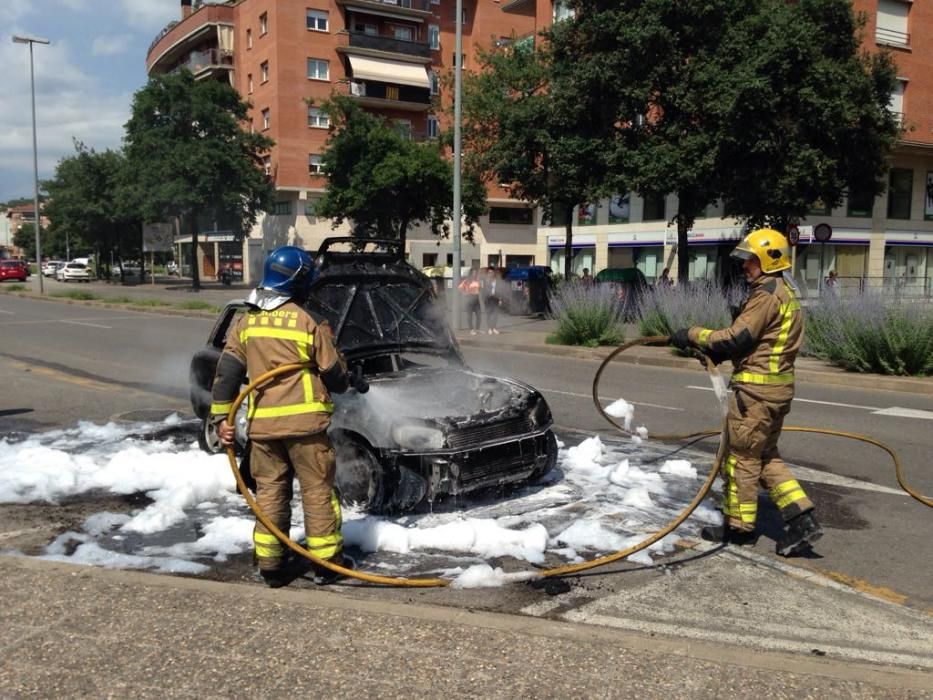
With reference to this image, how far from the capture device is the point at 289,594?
3791 mm

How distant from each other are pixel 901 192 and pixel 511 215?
26361 millimetres

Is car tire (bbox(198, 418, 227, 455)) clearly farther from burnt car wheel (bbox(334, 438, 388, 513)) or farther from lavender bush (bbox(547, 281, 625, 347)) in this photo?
lavender bush (bbox(547, 281, 625, 347))

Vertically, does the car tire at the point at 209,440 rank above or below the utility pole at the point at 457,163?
below

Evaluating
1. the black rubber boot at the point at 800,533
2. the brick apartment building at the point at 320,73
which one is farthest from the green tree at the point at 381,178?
the black rubber boot at the point at 800,533

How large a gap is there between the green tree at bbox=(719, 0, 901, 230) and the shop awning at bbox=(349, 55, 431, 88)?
33.3 metres

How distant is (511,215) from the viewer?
188ft

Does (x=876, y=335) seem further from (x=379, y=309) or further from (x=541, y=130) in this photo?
(x=541, y=130)

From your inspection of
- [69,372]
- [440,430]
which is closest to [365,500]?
[440,430]

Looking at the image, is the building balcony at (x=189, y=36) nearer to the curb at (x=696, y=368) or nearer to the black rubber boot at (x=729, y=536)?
the curb at (x=696, y=368)

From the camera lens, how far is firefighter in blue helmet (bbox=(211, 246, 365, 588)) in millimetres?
3980

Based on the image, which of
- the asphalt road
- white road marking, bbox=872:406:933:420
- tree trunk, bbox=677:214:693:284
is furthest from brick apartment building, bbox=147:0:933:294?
white road marking, bbox=872:406:933:420

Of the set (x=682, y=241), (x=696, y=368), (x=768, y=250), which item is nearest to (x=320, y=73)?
(x=682, y=241)

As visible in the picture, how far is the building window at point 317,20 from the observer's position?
49562 millimetres

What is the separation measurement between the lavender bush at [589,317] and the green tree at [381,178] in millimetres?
17115
